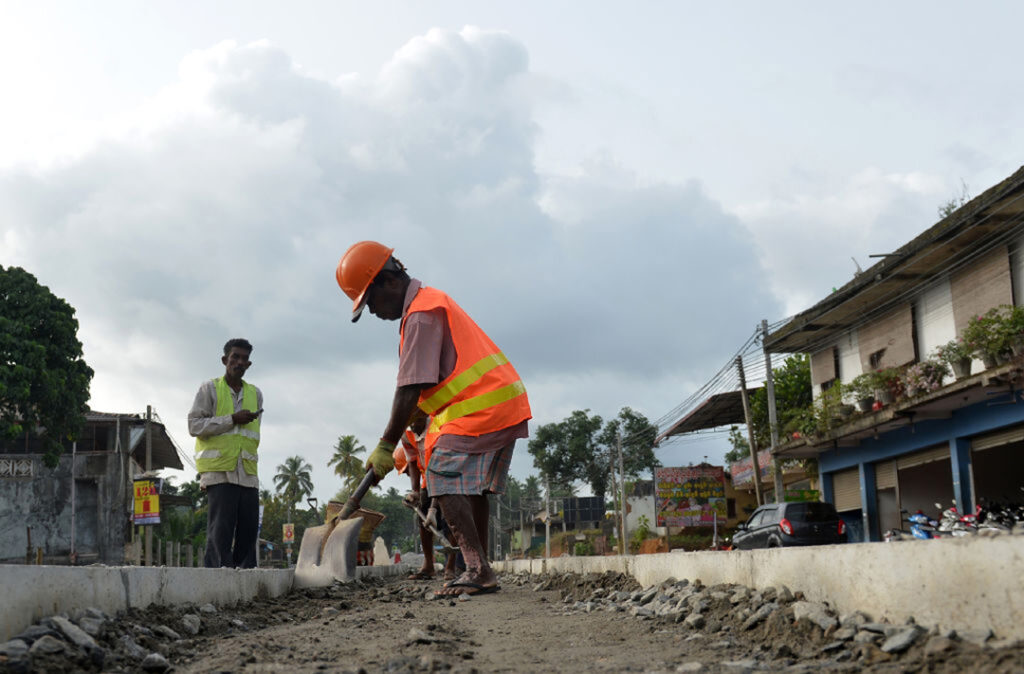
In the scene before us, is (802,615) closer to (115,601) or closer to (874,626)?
(874,626)

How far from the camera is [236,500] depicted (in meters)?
7.11

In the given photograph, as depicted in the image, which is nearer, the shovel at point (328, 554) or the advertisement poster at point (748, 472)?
the shovel at point (328, 554)

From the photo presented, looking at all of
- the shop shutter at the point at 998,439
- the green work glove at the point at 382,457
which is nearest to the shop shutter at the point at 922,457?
the shop shutter at the point at 998,439

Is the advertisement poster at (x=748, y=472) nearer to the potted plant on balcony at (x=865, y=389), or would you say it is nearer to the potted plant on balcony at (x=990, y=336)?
the potted plant on balcony at (x=865, y=389)

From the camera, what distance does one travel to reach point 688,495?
131 feet

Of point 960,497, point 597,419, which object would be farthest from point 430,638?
point 597,419

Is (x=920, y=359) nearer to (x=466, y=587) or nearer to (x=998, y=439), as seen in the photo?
(x=998, y=439)

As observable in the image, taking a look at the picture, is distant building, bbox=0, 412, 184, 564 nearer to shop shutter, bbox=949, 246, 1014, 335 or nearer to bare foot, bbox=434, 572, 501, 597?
shop shutter, bbox=949, 246, 1014, 335

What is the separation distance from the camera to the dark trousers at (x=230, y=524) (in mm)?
6949

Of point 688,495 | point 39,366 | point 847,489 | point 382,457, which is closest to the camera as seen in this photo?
point 382,457

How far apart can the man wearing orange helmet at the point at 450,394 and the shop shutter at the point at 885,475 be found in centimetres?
1947

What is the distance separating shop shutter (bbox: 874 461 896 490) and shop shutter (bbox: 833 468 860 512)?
1.17 metres

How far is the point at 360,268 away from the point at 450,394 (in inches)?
36.0

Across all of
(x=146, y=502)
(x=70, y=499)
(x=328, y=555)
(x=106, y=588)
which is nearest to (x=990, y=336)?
(x=328, y=555)
